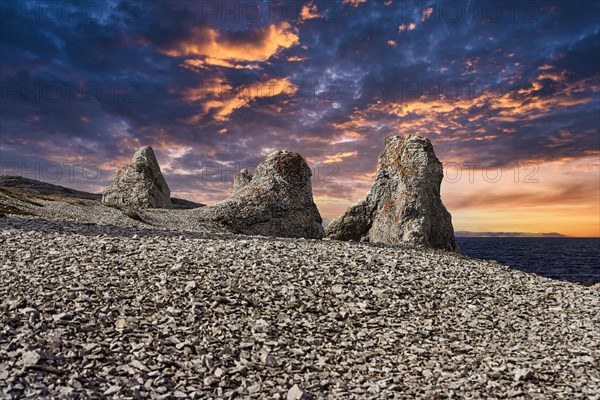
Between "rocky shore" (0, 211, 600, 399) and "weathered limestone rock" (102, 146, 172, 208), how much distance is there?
35250 millimetres

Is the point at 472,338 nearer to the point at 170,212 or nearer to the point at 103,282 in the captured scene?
the point at 103,282

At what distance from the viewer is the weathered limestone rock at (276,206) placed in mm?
38781

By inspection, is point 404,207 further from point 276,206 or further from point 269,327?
point 269,327

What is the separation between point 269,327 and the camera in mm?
10781

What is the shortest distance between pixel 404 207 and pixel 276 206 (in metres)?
12.0

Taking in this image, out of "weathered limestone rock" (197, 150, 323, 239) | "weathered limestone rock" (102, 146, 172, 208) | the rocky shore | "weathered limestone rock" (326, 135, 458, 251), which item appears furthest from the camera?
"weathered limestone rock" (102, 146, 172, 208)

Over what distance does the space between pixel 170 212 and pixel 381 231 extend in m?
23.8

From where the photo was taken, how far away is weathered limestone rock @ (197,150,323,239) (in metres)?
38.8

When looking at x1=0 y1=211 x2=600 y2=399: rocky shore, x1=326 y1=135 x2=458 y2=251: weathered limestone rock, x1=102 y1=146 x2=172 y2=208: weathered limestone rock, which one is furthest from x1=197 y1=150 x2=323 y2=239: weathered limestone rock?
x1=0 y1=211 x2=600 y2=399: rocky shore

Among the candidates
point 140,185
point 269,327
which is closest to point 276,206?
point 140,185

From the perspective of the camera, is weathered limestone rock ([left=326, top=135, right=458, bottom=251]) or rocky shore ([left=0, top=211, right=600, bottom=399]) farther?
weathered limestone rock ([left=326, top=135, right=458, bottom=251])

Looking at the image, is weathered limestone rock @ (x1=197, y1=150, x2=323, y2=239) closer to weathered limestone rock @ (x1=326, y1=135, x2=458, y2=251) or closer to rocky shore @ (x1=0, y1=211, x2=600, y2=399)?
weathered limestone rock @ (x1=326, y1=135, x2=458, y2=251)

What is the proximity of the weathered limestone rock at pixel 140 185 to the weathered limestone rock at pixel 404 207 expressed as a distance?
25603 mm

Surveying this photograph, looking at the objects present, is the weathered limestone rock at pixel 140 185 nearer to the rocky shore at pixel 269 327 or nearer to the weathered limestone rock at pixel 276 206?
the weathered limestone rock at pixel 276 206
